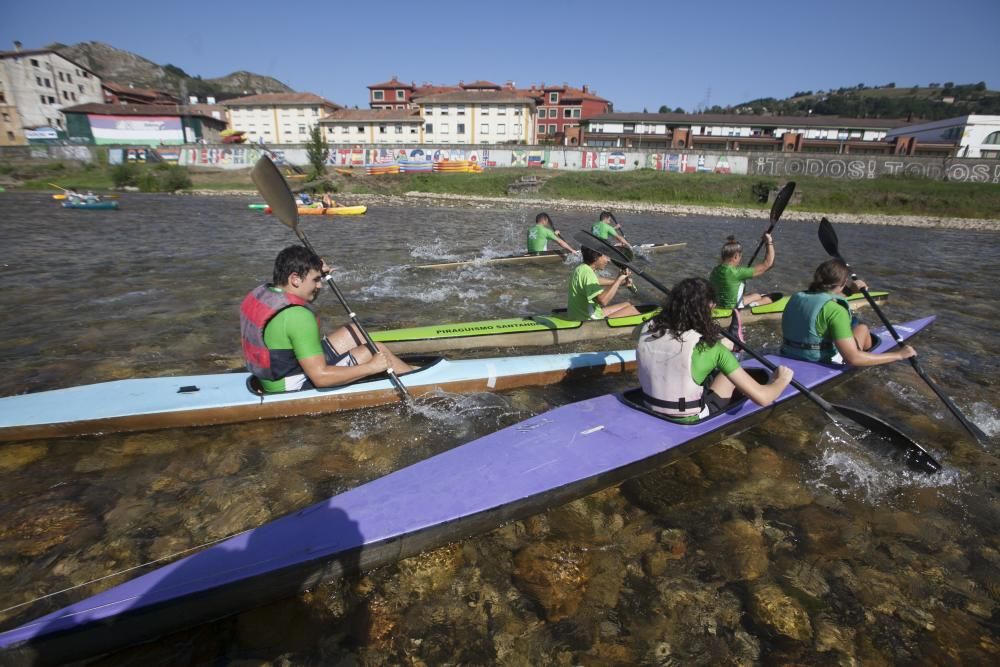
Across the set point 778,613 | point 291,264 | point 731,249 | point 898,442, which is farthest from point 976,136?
point 291,264

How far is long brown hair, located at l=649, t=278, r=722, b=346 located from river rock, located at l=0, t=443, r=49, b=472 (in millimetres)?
5820

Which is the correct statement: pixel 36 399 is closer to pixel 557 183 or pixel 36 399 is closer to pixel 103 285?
pixel 103 285

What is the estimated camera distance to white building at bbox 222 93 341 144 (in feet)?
206

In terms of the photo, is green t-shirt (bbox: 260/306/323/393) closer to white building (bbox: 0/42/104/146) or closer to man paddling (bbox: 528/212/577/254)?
man paddling (bbox: 528/212/577/254)

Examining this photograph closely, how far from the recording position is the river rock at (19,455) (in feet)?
14.6

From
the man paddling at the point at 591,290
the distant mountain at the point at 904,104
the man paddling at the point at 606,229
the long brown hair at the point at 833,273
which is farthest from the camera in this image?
the distant mountain at the point at 904,104

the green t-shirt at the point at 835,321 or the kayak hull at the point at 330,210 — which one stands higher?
the kayak hull at the point at 330,210

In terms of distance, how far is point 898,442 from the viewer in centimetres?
482

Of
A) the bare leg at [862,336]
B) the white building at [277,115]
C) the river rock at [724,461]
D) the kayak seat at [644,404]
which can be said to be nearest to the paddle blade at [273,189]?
the kayak seat at [644,404]

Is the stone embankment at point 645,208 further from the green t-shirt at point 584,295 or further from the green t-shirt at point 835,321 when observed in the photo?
the green t-shirt at point 835,321

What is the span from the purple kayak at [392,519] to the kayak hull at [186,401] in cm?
158

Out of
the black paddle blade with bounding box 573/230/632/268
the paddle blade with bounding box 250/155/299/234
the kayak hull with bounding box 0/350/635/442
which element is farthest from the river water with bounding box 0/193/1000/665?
the paddle blade with bounding box 250/155/299/234

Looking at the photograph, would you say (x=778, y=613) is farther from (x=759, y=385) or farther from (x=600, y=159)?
(x=600, y=159)

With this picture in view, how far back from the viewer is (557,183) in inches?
1523
